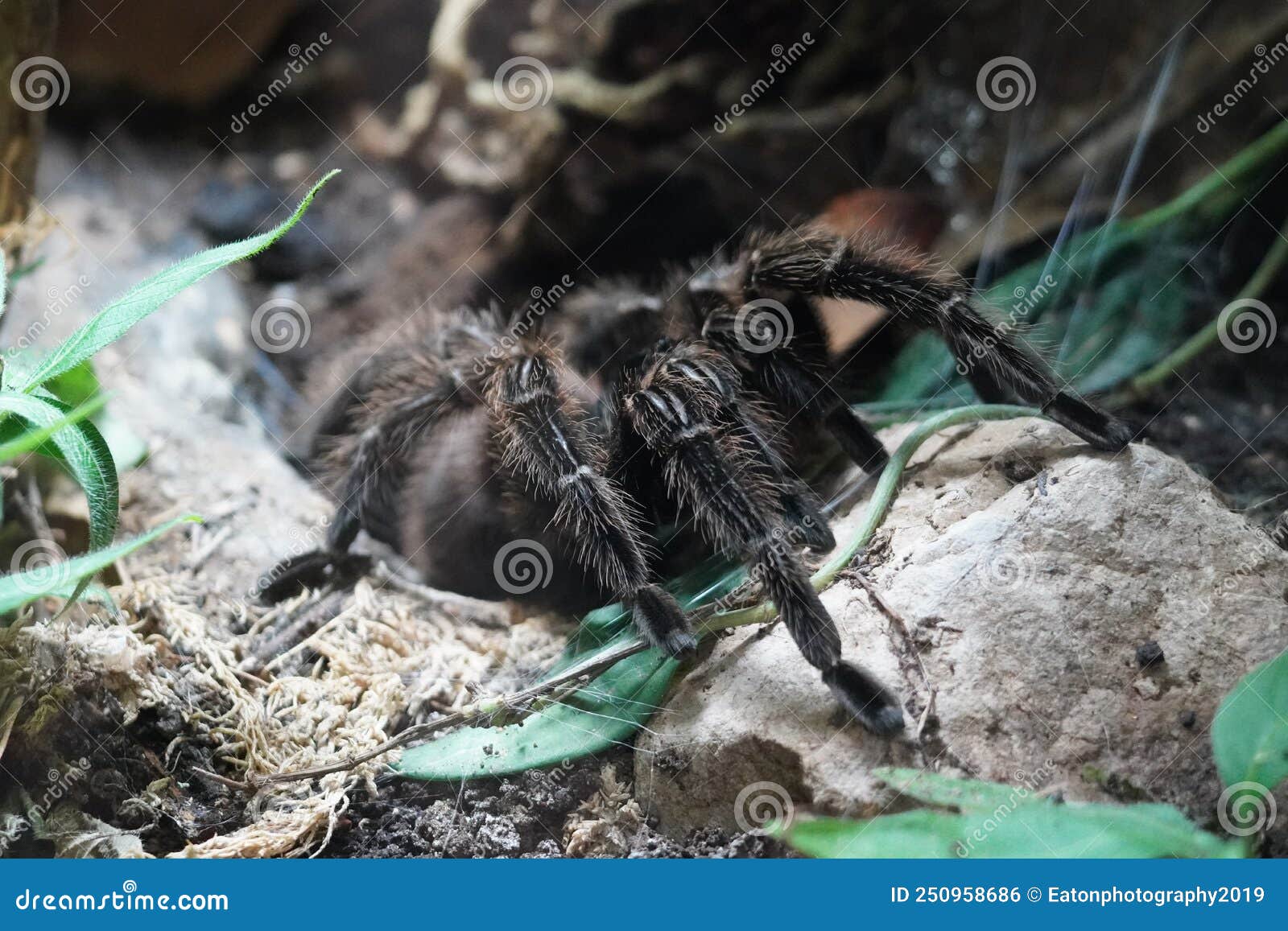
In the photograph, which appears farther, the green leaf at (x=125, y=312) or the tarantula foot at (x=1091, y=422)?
the tarantula foot at (x=1091, y=422)

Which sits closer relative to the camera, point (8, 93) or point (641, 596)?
point (641, 596)

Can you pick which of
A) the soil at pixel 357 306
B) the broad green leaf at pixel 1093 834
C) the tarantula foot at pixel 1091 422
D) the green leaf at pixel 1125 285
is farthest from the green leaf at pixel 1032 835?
the green leaf at pixel 1125 285

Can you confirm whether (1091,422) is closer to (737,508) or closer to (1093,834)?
(737,508)

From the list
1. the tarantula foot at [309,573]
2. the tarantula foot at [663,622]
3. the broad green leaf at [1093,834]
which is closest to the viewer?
the broad green leaf at [1093,834]

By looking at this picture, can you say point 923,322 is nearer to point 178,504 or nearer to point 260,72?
point 178,504

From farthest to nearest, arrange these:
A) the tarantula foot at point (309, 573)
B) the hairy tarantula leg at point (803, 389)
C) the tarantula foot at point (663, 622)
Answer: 1. the tarantula foot at point (309, 573)
2. the hairy tarantula leg at point (803, 389)
3. the tarantula foot at point (663, 622)

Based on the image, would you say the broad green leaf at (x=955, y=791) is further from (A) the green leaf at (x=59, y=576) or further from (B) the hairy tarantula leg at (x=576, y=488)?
(A) the green leaf at (x=59, y=576)

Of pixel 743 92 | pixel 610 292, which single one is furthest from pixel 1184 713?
pixel 743 92
